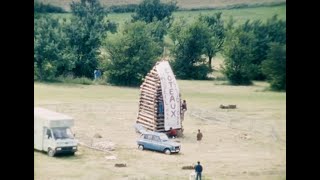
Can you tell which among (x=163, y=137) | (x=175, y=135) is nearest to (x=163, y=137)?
(x=163, y=137)

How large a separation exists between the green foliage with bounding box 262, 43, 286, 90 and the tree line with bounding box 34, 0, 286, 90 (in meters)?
0.19

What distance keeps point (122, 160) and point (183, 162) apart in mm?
747

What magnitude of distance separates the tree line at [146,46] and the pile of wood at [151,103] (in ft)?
3.32

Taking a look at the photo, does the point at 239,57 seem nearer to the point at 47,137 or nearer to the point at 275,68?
the point at 275,68

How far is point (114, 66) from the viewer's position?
39.6ft

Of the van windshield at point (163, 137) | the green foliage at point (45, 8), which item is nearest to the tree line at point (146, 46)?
the green foliage at point (45, 8)

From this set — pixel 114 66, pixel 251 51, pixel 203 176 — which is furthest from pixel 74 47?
pixel 203 176

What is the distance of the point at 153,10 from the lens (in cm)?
1214

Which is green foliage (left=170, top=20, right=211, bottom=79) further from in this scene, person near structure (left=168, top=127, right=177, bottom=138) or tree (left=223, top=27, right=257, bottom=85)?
person near structure (left=168, top=127, right=177, bottom=138)

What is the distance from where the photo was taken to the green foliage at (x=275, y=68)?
418 inches

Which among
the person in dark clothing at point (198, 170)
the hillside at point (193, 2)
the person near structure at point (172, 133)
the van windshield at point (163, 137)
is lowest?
the person in dark clothing at point (198, 170)

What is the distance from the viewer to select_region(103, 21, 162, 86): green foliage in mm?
11906

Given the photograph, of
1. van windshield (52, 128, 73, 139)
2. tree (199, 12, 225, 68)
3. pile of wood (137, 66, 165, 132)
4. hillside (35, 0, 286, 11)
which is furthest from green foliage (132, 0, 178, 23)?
van windshield (52, 128, 73, 139)

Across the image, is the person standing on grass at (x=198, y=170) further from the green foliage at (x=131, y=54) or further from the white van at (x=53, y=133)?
the green foliage at (x=131, y=54)
